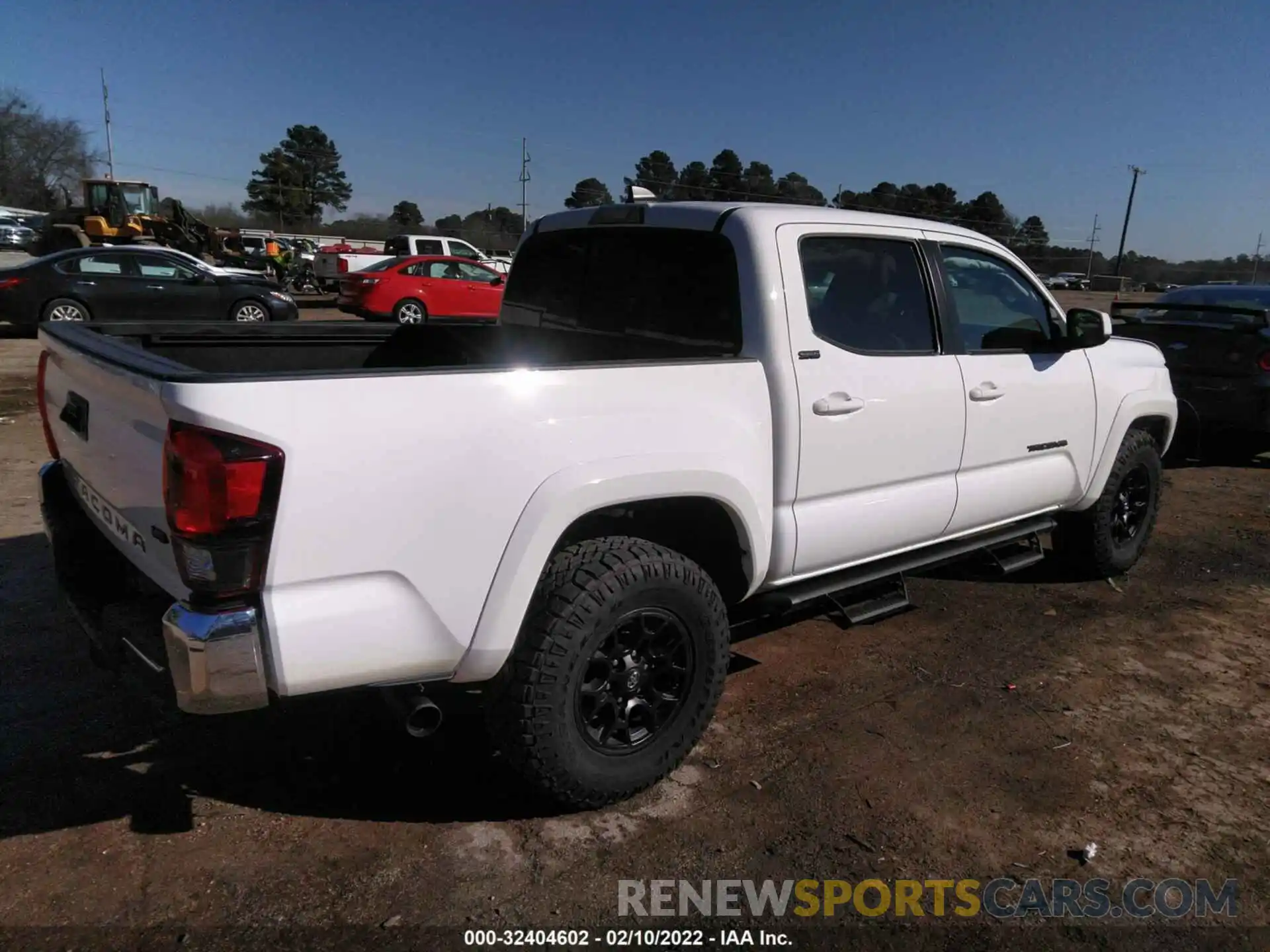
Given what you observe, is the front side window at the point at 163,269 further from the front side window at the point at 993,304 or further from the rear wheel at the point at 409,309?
the front side window at the point at 993,304

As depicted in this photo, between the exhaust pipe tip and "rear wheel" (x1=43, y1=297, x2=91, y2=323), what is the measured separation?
14.7 m

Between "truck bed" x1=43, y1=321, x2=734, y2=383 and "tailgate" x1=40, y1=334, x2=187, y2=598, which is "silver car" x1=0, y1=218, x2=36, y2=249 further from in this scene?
"tailgate" x1=40, y1=334, x2=187, y2=598

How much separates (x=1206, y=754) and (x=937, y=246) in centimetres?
236

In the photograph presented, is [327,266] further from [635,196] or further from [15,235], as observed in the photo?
[15,235]

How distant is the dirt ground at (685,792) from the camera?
8.64 ft

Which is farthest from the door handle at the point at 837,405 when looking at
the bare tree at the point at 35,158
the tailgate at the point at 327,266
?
the bare tree at the point at 35,158

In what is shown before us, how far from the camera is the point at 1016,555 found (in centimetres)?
468

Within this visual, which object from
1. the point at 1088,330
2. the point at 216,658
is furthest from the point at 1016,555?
the point at 216,658

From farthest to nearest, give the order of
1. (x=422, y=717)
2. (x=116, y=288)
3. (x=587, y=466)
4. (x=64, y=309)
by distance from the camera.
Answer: (x=116, y=288), (x=64, y=309), (x=587, y=466), (x=422, y=717)

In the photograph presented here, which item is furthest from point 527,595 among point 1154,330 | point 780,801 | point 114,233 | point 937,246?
point 114,233

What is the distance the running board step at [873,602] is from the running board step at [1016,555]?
2.65 ft

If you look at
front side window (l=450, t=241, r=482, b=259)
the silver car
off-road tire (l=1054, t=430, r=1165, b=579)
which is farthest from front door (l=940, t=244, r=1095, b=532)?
the silver car

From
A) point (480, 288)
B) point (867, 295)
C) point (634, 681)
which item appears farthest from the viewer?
point (480, 288)

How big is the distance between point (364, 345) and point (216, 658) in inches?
88.9
